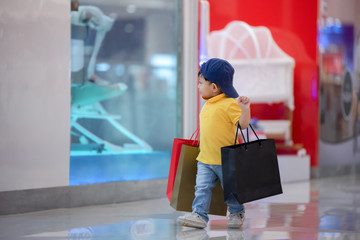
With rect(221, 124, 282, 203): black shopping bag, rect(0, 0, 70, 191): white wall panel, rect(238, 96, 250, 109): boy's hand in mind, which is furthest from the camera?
rect(0, 0, 70, 191): white wall panel

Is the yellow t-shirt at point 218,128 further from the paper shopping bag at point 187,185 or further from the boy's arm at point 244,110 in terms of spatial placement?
the paper shopping bag at point 187,185

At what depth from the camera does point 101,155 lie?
4.88 metres

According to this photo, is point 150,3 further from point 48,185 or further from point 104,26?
point 48,185

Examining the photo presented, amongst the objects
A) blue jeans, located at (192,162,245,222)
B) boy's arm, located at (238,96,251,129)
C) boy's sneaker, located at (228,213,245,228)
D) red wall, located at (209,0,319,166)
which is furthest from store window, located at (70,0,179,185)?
red wall, located at (209,0,319,166)

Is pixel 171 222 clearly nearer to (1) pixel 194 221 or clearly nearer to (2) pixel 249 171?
(1) pixel 194 221

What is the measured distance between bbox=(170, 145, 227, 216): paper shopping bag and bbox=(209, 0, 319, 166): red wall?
410cm

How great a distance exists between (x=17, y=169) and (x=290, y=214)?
2.04m

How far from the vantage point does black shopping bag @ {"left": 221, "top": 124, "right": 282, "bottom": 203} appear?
10.9 feet

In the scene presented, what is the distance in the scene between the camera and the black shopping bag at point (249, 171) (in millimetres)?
3309

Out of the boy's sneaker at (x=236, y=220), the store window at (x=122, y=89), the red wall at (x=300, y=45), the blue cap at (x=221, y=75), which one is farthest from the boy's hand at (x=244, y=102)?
the red wall at (x=300, y=45)

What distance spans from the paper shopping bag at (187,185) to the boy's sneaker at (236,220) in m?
0.17

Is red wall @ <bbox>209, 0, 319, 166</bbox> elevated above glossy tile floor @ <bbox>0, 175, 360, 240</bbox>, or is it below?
above

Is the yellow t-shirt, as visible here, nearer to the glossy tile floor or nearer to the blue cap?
the blue cap

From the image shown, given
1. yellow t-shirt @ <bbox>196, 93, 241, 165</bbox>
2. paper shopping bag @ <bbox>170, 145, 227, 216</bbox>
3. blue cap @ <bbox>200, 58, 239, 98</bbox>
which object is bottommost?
paper shopping bag @ <bbox>170, 145, 227, 216</bbox>
